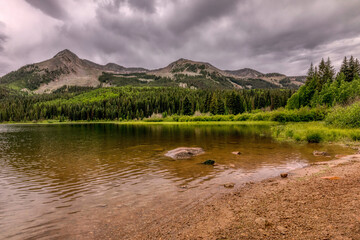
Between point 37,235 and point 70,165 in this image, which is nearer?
point 37,235

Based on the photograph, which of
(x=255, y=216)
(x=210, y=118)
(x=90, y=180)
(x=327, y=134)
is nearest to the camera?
(x=255, y=216)

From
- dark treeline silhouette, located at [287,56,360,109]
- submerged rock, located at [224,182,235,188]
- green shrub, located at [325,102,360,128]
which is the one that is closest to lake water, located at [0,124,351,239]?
submerged rock, located at [224,182,235,188]

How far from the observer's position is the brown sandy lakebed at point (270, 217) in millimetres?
6573

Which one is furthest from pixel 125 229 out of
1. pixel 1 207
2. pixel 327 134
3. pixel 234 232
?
pixel 327 134

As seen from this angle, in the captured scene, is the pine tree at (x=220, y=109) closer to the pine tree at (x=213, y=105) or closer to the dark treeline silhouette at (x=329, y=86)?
the pine tree at (x=213, y=105)

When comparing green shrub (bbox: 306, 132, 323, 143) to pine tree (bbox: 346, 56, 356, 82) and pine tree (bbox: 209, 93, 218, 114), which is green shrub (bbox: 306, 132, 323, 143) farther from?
pine tree (bbox: 209, 93, 218, 114)

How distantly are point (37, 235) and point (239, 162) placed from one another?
17036mm

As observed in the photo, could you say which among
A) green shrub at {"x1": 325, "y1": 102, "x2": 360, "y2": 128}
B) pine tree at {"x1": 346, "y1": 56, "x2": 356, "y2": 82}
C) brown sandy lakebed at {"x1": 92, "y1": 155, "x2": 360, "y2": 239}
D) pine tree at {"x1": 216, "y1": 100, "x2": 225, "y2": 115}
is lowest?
brown sandy lakebed at {"x1": 92, "y1": 155, "x2": 360, "y2": 239}

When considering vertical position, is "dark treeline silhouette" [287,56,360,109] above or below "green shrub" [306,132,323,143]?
above

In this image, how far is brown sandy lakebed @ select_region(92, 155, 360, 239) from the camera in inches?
259

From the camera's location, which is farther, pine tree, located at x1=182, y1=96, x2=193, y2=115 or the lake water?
pine tree, located at x1=182, y1=96, x2=193, y2=115

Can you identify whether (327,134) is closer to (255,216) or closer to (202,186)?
(202,186)

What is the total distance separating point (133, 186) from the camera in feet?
46.6

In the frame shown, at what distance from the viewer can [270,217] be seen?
7934mm
